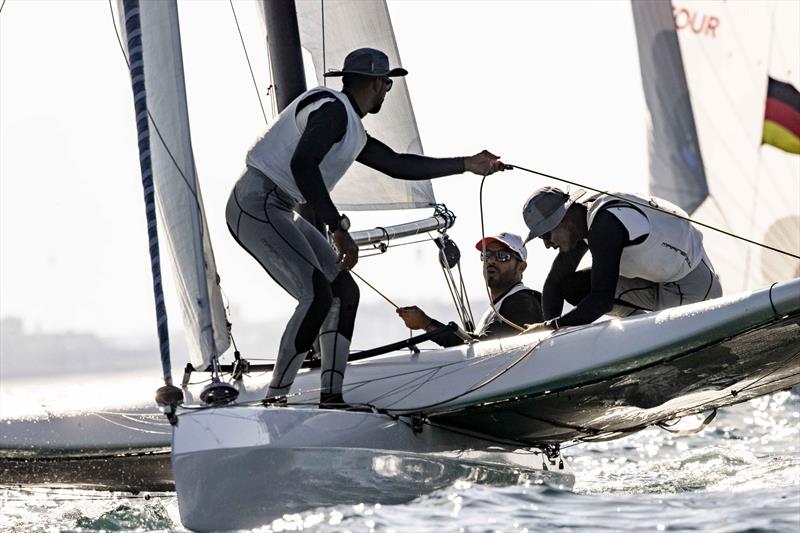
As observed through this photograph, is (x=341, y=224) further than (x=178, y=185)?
No

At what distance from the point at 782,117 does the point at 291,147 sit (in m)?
5.51

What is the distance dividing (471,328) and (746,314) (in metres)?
2.28

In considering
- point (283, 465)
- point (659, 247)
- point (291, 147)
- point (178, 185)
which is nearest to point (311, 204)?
point (291, 147)

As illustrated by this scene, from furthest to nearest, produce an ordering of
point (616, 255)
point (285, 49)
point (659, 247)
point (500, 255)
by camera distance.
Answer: point (285, 49)
point (500, 255)
point (659, 247)
point (616, 255)

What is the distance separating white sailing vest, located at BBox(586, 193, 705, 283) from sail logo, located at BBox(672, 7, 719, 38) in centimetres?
478

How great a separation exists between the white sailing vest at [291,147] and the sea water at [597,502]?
3.72 ft

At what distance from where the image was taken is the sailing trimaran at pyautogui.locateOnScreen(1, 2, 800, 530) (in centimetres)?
430

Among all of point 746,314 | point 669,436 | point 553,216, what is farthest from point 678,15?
point 746,314

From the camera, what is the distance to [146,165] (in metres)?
4.63

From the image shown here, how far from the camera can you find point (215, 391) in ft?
14.6

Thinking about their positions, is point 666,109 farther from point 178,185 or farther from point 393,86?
point 178,185

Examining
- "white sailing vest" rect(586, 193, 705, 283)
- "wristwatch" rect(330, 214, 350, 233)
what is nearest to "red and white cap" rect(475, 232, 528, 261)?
"white sailing vest" rect(586, 193, 705, 283)

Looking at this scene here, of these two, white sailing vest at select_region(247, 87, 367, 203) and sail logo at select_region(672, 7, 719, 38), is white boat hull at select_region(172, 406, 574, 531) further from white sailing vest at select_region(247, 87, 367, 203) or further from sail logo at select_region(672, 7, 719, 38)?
sail logo at select_region(672, 7, 719, 38)

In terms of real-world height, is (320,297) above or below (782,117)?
below
